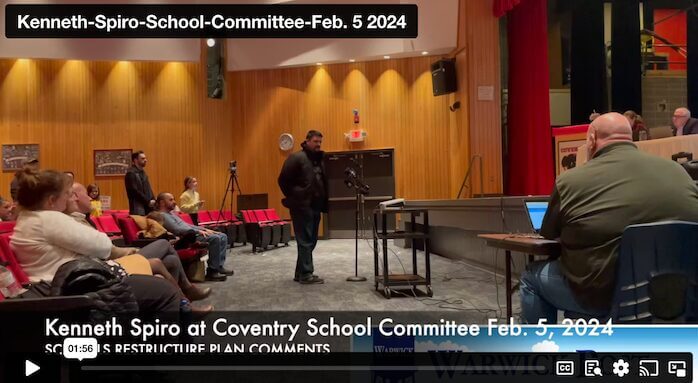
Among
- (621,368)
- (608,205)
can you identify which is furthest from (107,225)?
(621,368)

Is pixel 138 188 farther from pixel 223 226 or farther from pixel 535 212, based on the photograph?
pixel 535 212

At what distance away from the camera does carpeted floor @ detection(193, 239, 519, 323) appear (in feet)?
11.4

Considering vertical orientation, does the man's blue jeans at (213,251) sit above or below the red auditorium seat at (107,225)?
below

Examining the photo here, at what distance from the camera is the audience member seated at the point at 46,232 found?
1.98 meters

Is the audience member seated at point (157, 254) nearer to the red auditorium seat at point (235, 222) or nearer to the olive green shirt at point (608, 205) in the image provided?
the olive green shirt at point (608, 205)

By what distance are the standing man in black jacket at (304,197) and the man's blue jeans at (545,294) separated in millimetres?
2655

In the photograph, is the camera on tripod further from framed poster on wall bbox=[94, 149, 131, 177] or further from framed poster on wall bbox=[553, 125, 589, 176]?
framed poster on wall bbox=[94, 149, 131, 177]

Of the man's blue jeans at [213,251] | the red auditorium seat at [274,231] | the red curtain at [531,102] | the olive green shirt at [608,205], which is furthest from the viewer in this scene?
the red auditorium seat at [274,231]

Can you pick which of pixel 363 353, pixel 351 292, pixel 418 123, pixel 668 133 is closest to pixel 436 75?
pixel 418 123

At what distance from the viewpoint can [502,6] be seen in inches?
272

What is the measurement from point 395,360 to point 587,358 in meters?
0.54

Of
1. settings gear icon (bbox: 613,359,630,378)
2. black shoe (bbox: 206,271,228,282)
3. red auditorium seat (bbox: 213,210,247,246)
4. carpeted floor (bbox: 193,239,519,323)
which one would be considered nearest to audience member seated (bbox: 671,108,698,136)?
carpeted floor (bbox: 193,239,519,323)

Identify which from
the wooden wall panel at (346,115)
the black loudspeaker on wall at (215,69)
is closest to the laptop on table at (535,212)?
the wooden wall panel at (346,115)

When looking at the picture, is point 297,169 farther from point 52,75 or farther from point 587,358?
point 52,75
